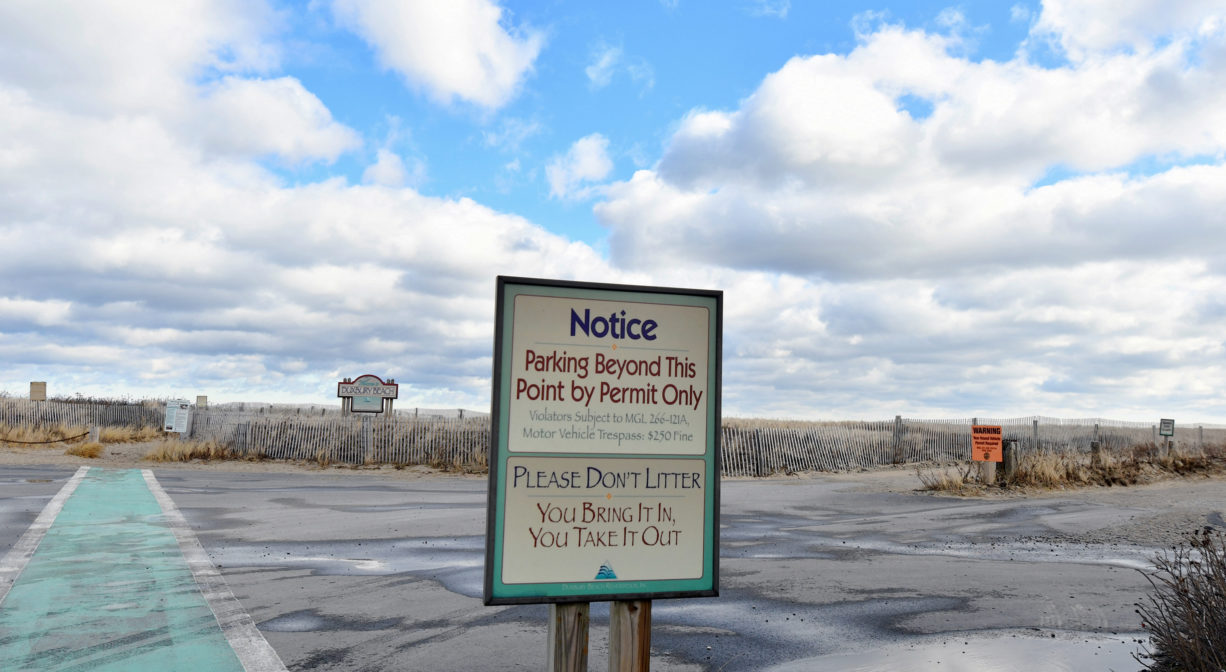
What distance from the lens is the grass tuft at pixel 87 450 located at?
29.3 m

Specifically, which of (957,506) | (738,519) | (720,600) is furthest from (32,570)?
(957,506)

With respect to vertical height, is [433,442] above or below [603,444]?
below

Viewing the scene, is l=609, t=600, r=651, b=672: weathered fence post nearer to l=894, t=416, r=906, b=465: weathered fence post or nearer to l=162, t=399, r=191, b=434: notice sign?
l=162, t=399, r=191, b=434: notice sign

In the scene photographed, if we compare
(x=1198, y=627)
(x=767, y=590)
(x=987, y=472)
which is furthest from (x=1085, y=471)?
(x=1198, y=627)

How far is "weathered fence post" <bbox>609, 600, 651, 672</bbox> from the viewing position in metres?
4.05

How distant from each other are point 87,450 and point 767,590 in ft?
91.1

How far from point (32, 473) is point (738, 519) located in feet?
58.4

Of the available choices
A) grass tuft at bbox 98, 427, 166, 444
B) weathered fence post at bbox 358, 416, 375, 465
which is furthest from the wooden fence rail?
grass tuft at bbox 98, 427, 166, 444

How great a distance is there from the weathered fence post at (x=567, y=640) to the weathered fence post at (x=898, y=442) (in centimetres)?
3188

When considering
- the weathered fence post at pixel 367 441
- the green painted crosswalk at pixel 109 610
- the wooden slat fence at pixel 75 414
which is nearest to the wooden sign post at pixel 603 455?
the green painted crosswalk at pixel 109 610

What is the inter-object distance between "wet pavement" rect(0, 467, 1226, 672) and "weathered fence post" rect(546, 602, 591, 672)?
186 cm

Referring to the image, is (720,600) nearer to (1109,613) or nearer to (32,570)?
(1109,613)

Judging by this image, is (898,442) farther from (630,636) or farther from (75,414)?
(75,414)

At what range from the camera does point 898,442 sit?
34.6 metres
